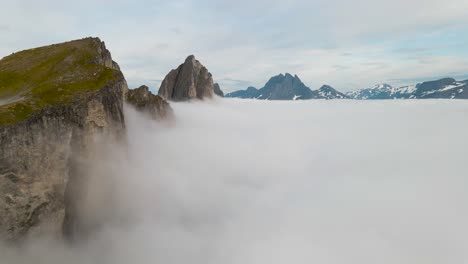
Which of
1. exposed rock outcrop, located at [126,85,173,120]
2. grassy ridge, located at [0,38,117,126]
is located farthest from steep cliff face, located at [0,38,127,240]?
exposed rock outcrop, located at [126,85,173,120]

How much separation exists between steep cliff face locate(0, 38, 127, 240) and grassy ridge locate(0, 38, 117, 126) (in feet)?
0.45

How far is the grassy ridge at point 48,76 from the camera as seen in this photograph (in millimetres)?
52713

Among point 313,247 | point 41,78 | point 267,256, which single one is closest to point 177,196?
point 267,256

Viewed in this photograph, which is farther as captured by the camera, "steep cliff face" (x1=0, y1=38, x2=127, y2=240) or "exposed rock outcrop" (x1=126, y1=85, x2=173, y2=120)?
"exposed rock outcrop" (x1=126, y1=85, x2=173, y2=120)

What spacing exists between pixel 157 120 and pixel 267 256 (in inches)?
3026

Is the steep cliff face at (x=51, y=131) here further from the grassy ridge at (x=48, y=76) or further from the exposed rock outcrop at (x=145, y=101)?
the exposed rock outcrop at (x=145, y=101)

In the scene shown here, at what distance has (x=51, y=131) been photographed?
5384 centimetres

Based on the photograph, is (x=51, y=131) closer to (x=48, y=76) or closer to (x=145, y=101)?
(x=48, y=76)

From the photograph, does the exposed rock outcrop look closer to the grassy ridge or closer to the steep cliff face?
the grassy ridge

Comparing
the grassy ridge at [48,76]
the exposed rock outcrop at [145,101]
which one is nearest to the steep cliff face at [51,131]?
the grassy ridge at [48,76]

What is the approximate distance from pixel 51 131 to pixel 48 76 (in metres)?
16.8

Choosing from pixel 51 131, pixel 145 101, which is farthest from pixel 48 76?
pixel 145 101

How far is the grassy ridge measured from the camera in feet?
173

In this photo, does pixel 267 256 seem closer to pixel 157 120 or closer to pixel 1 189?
pixel 157 120
